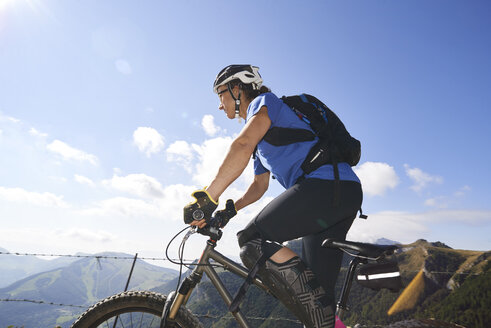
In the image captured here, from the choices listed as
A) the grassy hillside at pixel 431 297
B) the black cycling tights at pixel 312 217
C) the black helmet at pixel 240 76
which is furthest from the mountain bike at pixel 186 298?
the grassy hillside at pixel 431 297

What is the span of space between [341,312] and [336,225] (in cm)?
62

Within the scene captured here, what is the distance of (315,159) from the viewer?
213cm

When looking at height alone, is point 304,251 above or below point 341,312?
above

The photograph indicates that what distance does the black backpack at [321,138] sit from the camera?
7.03ft

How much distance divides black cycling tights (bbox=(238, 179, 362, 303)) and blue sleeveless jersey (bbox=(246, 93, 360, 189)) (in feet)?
0.27

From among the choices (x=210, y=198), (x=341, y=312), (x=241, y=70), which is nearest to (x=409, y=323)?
(x=341, y=312)

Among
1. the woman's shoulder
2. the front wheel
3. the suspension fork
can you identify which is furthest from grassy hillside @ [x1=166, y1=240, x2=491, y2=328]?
the woman's shoulder

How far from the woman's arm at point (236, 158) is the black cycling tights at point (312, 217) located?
0.34 metres

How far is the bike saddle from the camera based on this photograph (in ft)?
5.74

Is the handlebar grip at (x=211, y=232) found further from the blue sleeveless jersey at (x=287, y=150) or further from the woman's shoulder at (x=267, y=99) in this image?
the woman's shoulder at (x=267, y=99)

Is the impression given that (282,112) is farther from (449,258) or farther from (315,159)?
(449,258)

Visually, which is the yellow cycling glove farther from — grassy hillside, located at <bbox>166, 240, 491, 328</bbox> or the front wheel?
grassy hillside, located at <bbox>166, 240, 491, 328</bbox>

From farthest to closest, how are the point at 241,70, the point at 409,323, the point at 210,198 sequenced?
the point at 241,70
the point at 210,198
the point at 409,323

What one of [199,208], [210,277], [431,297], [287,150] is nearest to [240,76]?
[287,150]
